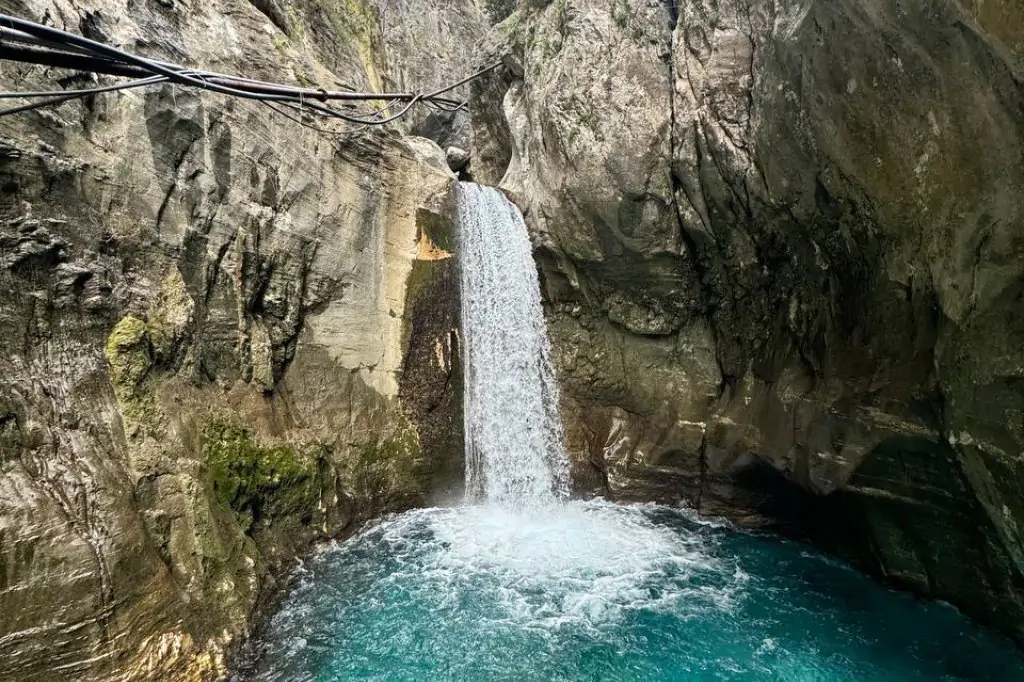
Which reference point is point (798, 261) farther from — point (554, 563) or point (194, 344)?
point (194, 344)

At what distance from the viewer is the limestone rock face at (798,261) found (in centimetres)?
573

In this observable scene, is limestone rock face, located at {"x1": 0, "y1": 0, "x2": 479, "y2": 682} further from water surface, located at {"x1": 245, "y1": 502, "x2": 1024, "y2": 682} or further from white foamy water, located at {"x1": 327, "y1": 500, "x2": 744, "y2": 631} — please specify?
white foamy water, located at {"x1": 327, "y1": 500, "x2": 744, "y2": 631}

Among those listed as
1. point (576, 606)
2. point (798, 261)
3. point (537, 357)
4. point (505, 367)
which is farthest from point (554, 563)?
point (798, 261)

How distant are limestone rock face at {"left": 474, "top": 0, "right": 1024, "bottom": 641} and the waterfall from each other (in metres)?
0.55

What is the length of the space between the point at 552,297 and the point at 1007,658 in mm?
9556

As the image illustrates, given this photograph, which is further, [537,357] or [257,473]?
[537,357]

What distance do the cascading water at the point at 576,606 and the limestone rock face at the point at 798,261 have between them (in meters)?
0.92

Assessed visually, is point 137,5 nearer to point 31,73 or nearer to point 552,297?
point 31,73

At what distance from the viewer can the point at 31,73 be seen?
6684 millimetres

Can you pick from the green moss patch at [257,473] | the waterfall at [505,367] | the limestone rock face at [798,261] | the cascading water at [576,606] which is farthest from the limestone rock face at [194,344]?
the limestone rock face at [798,261]

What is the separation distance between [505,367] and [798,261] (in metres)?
6.18

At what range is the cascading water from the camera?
22.6 ft

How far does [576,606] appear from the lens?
7961 millimetres

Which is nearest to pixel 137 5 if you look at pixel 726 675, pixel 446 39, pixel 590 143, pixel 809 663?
pixel 590 143
